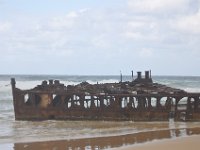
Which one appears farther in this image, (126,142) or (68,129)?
(68,129)

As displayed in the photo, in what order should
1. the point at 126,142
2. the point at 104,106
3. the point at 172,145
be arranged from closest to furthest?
the point at 172,145 < the point at 126,142 < the point at 104,106

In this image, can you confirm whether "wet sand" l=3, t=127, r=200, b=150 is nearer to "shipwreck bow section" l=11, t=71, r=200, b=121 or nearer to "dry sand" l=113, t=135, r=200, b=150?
"dry sand" l=113, t=135, r=200, b=150

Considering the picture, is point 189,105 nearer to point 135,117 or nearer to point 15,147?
point 135,117

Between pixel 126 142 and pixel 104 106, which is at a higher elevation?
pixel 104 106

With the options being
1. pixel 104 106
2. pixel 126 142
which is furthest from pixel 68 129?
pixel 126 142

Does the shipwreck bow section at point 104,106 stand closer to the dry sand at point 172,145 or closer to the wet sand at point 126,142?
the wet sand at point 126,142

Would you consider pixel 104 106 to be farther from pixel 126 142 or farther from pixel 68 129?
pixel 126 142

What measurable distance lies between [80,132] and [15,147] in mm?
4102

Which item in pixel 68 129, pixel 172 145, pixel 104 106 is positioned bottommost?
pixel 68 129

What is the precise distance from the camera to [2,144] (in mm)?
15320

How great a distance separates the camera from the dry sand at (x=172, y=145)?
13453 millimetres

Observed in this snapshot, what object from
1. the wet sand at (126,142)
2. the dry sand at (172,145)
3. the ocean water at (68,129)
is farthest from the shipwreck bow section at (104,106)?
the dry sand at (172,145)

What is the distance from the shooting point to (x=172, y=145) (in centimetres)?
1392

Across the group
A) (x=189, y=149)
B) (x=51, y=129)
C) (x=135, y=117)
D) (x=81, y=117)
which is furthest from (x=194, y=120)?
(x=189, y=149)
